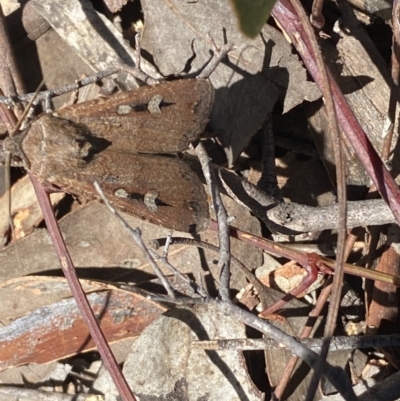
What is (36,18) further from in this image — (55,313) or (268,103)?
(55,313)

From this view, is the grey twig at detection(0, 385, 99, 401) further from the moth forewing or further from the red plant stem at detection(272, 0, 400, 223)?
the red plant stem at detection(272, 0, 400, 223)

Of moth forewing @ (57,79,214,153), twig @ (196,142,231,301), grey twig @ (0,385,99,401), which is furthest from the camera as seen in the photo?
grey twig @ (0,385,99,401)

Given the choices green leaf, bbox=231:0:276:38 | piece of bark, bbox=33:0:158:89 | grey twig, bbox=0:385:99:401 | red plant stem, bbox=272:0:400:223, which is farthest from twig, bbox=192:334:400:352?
green leaf, bbox=231:0:276:38

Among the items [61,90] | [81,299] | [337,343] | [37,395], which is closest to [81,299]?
[81,299]

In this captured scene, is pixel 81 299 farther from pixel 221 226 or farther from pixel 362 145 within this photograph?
pixel 362 145

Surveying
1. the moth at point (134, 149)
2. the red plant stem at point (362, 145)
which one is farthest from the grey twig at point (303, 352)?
the red plant stem at point (362, 145)
